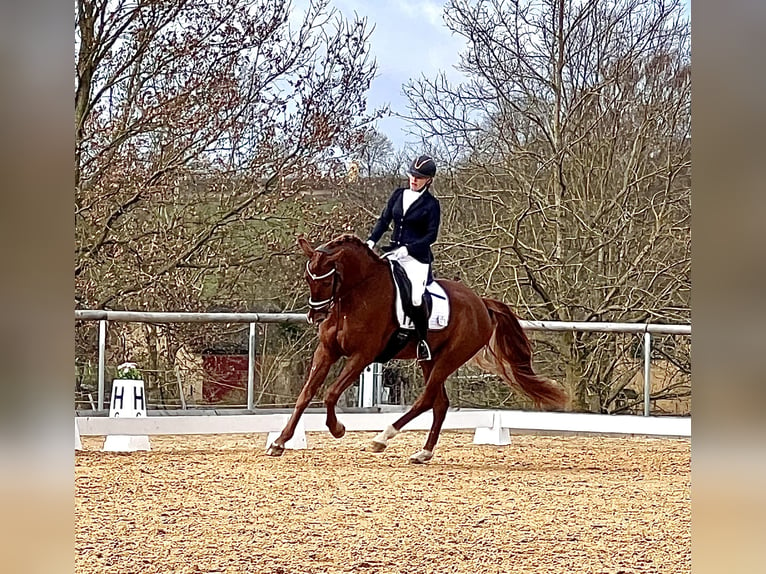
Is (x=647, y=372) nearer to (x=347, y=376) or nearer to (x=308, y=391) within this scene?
(x=347, y=376)

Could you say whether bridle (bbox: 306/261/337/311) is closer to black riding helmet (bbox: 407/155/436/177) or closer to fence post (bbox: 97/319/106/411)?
black riding helmet (bbox: 407/155/436/177)

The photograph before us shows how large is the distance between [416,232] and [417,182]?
279 mm

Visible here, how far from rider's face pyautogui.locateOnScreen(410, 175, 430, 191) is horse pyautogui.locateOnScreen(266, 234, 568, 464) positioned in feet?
1.57

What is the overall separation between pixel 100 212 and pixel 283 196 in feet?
3.49

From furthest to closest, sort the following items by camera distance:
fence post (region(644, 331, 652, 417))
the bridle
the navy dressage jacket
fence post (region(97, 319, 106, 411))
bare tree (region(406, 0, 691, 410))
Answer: bare tree (region(406, 0, 691, 410)) → fence post (region(644, 331, 652, 417)) → fence post (region(97, 319, 106, 411)) → the navy dressage jacket → the bridle

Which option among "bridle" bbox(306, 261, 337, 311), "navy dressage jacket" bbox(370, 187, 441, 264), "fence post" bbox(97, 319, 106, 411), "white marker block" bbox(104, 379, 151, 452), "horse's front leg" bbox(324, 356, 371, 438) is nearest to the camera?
"bridle" bbox(306, 261, 337, 311)

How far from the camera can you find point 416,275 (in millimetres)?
4488

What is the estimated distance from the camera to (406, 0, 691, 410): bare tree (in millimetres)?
5922

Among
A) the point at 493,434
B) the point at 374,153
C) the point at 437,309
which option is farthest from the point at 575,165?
the point at 437,309

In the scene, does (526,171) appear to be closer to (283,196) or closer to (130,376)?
(283,196)

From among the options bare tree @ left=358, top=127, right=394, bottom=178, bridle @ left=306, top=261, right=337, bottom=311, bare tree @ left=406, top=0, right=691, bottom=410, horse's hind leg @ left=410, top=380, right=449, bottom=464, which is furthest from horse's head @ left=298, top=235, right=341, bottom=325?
bare tree @ left=406, top=0, right=691, bottom=410

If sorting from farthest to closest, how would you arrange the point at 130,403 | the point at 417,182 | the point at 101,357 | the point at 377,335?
the point at 101,357
the point at 130,403
the point at 417,182
the point at 377,335
